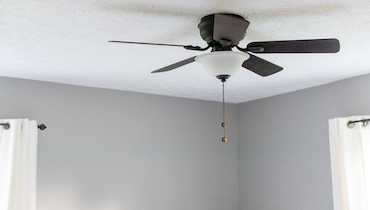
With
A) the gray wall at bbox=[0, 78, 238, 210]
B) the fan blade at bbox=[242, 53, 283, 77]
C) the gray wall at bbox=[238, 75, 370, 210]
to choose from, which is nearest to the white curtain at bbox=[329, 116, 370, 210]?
the gray wall at bbox=[238, 75, 370, 210]

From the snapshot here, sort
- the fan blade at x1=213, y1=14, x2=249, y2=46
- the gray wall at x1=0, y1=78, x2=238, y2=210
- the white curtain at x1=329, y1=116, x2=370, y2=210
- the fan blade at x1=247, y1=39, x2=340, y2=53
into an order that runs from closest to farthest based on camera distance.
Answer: the fan blade at x1=213, y1=14, x2=249, y2=46
the fan blade at x1=247, y1=39, x2=340, y2=53
the white curtain at x1=329, y1=116, x2=370, y2=210
the gray wall at x1=0, y1=78, x2=238, y2=210

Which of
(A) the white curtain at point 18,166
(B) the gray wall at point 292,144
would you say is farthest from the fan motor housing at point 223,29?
(A) the white curtain at point 18,166

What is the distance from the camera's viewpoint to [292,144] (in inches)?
143

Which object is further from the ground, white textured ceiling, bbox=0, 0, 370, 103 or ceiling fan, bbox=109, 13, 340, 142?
white textured ceiling, bbox=0, 0, 370, 103

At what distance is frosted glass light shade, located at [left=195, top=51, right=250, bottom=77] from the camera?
5.21ft

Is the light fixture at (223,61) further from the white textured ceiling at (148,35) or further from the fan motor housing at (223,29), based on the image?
the white textured ceiling at (148,35)

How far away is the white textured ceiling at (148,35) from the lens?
5.20 feet

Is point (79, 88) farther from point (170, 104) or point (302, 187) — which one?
point (302, 187)

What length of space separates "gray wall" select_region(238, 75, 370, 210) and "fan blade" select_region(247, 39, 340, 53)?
1.64 meters

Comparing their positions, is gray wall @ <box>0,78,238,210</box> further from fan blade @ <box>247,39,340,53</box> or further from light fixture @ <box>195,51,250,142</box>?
fan blade @ <box>247,39,340,53</box>

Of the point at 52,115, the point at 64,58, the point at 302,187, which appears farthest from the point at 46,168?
the point at 302,187

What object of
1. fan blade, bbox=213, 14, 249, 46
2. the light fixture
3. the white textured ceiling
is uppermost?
the white textured ceiling

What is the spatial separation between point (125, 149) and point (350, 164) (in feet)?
7.50

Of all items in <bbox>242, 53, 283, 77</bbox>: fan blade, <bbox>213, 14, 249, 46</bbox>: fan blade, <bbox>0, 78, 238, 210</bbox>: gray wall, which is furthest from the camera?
<bbox>0, 78, 238, 210</bbox>: gray wall
